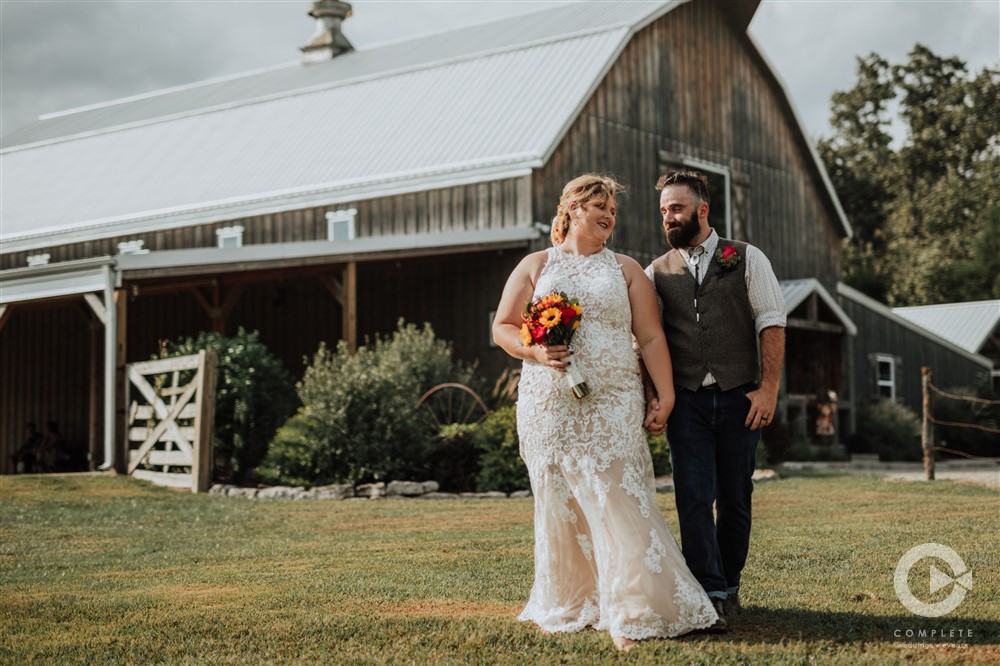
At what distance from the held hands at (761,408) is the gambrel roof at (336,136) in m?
12.0

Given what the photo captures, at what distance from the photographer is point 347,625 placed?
5.38 metres

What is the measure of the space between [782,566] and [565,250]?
254 cm

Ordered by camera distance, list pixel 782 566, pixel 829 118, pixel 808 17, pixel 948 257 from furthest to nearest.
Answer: pixel 829 118
pixel 948 257
pixel 808 17
pixel 782 566

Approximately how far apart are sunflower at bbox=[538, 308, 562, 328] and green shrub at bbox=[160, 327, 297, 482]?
377 inches

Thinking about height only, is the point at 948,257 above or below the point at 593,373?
above

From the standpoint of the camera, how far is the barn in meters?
17.1

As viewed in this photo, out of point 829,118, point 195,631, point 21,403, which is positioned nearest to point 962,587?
point 195,631

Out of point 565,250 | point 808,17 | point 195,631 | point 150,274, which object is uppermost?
point 808,17

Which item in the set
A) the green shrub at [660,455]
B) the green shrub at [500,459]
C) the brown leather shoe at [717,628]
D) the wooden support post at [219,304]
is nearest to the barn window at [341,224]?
the wooden support post at [219,304]

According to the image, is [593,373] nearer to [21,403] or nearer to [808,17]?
[21,403]

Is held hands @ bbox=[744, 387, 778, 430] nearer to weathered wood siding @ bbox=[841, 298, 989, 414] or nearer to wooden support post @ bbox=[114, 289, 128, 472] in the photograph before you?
wooden support post @ bbox=[114, 289, 128, 472]

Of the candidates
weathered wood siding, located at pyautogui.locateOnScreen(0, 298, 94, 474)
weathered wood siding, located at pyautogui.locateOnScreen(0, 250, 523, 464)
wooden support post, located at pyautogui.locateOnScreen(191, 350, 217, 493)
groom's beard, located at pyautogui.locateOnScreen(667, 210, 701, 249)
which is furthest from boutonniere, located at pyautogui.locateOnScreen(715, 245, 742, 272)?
weathered wood siding, located at pyautogui.locateOnScreen(0, 298, 94, 474)

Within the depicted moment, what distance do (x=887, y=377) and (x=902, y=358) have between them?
2.13ft

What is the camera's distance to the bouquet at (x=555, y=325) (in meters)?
5.22
